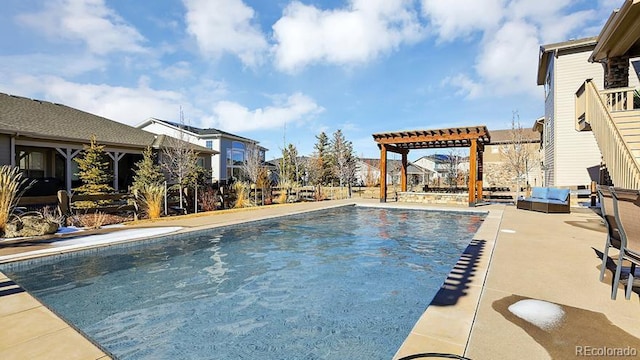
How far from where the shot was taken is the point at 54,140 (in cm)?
1331

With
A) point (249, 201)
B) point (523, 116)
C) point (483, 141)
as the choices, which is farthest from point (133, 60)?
point (523, 116)

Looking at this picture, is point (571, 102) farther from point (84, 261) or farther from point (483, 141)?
point (84, 261)

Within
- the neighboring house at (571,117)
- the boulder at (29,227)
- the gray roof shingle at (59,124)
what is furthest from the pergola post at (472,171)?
the boulder at (29,227)

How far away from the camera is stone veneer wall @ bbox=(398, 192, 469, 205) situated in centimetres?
1612

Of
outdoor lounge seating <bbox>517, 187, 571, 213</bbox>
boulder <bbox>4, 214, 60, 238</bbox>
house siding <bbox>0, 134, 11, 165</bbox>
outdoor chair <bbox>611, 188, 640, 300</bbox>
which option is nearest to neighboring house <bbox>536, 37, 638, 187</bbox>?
outdoor lounge seating <bbox>517, 187, 571, 213</bbox>

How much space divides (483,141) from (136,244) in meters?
16.3

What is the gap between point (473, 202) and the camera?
49.3 feet

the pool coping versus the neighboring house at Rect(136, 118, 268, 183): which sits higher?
the neighboring house at Rect(136, 118, 268, 183)

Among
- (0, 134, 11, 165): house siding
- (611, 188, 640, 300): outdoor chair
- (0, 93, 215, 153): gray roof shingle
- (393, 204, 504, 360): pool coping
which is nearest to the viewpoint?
(393, 204, 504, 360): pool coping

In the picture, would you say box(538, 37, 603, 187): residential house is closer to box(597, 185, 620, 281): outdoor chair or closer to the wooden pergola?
the wooden pergola

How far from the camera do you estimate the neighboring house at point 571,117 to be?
47.3ft

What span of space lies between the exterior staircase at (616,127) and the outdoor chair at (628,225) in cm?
347

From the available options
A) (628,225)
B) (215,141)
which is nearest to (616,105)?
(628,225)

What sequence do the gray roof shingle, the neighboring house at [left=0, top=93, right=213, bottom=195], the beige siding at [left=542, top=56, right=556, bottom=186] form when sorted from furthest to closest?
the beige siding at [left=542, top=56, right=556, bottom=186], the gray roof shingle, the neighboring house at [left=0, top=93, right=213, bottom=195]
